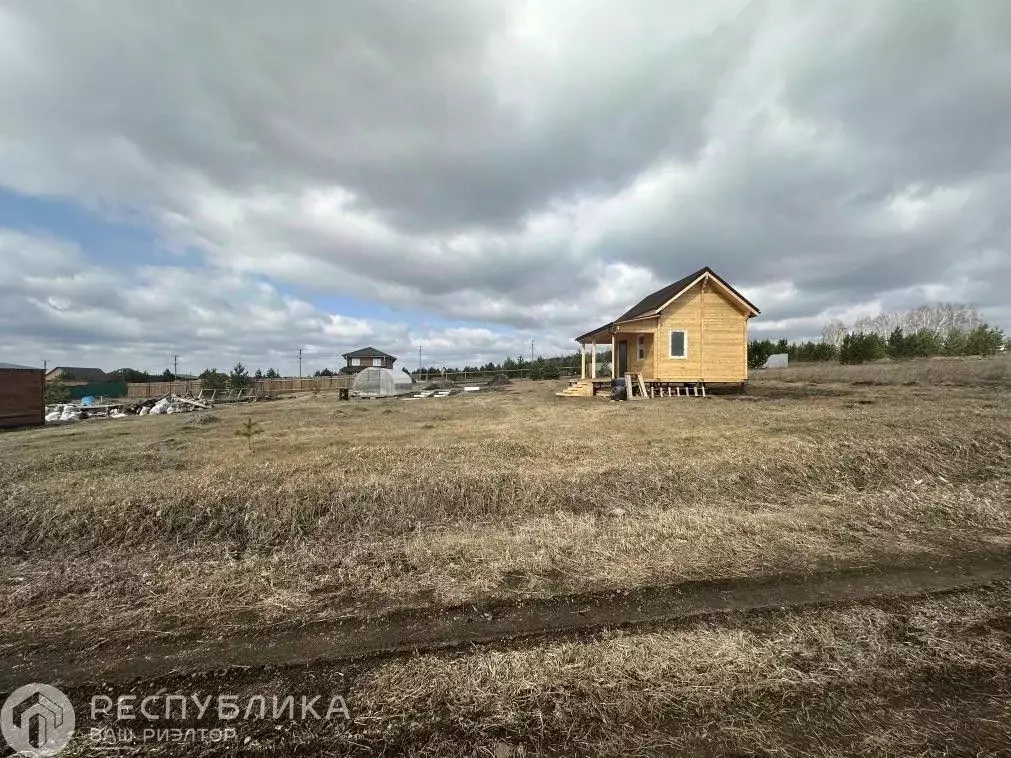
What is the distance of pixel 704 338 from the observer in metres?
21.0

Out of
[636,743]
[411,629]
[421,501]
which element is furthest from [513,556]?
[636,743]

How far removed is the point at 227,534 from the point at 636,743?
4.86 m

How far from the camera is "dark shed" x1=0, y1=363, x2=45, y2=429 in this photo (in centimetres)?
1650

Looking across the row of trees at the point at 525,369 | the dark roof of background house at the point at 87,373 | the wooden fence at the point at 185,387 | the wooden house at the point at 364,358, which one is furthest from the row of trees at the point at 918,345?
the dark roof of background house at the point at 87,373

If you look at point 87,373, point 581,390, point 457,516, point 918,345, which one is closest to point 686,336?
point 581,390

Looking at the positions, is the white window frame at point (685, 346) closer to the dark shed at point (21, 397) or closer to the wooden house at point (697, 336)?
the wooden house at point (697, 336)

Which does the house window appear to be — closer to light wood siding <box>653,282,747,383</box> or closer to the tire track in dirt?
light wood siding <box>653,282,747,383</box>

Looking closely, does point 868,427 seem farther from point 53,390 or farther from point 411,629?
point 53,390

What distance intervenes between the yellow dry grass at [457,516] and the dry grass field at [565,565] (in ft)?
0.12

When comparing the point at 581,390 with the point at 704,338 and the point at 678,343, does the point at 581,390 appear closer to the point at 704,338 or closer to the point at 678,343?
the point at 678,343

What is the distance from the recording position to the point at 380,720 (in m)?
2.23

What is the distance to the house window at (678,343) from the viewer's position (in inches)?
821

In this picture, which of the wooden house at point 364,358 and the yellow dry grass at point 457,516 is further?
the wooden house at point 364,358

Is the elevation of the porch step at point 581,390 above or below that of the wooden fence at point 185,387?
below
